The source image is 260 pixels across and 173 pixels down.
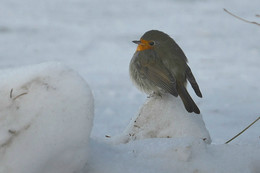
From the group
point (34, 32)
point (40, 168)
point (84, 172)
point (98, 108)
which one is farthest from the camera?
point (34, 32)

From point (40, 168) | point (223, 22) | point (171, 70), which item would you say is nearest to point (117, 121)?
point (171, 70)

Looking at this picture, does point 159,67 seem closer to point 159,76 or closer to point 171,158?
point 159,76

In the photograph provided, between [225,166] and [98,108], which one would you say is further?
[98,108]

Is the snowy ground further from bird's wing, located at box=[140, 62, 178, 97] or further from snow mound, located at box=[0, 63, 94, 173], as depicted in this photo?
snow mound, located at box=[0, 63, 94, 173]

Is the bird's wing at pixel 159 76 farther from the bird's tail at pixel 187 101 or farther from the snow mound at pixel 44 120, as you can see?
the snow mound at pixel 44 120

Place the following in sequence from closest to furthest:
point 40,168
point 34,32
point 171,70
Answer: point 40,168
point 171,70
point 34,32

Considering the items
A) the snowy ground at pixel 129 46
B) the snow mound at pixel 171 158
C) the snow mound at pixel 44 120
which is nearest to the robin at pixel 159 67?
the snowy ground at pixel 129 46

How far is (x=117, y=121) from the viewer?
466cm

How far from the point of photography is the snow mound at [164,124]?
2.83 m

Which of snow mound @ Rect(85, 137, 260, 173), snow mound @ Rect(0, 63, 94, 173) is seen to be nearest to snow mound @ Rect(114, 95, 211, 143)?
snow mound @ Rect(85, 137, 260, 173)

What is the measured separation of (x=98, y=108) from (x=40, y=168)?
306 centimetres

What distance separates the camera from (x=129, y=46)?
24.3 feet

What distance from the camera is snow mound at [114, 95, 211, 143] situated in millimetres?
2834

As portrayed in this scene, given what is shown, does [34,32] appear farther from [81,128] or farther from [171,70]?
[81,128]
